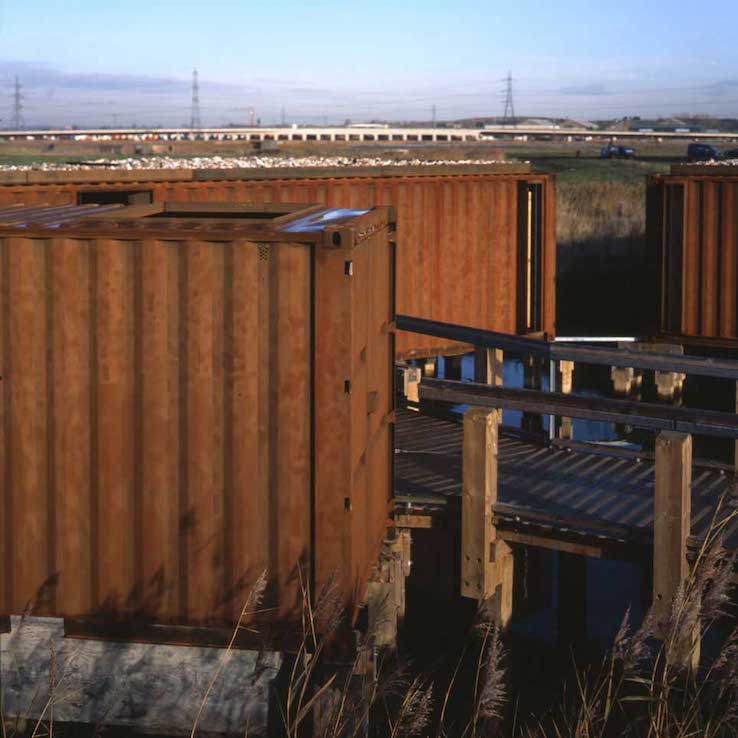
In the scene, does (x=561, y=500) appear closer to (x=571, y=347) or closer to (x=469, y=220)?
(x=571, y=347)

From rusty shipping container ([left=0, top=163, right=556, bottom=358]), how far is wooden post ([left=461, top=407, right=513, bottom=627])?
26.7 feet

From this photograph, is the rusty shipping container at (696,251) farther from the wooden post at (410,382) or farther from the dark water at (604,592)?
→ the wooden post at (410,382)

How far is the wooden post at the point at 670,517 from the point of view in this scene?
8086 millimetres

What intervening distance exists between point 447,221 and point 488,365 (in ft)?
27.1

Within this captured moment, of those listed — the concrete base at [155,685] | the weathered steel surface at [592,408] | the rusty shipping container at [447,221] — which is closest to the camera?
the concrete base at [155,685]

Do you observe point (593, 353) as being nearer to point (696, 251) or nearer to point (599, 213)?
point (696, 251)

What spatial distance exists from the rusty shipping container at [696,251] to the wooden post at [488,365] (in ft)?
29.2

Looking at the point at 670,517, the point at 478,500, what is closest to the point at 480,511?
the point at 478,500

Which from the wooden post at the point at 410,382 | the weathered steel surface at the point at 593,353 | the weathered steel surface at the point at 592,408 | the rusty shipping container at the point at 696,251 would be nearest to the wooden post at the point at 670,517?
the weathered steel surface at the point at 592,408

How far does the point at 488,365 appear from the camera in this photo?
12086 mm

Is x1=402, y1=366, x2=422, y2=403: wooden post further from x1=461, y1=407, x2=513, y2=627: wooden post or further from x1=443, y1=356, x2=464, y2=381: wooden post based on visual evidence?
x1=443, y1=356, x2=464, y2=381: wooden post

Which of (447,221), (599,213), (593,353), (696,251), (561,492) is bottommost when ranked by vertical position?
Result: (561,492)

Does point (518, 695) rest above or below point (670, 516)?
below

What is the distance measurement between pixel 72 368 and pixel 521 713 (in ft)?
16.4
